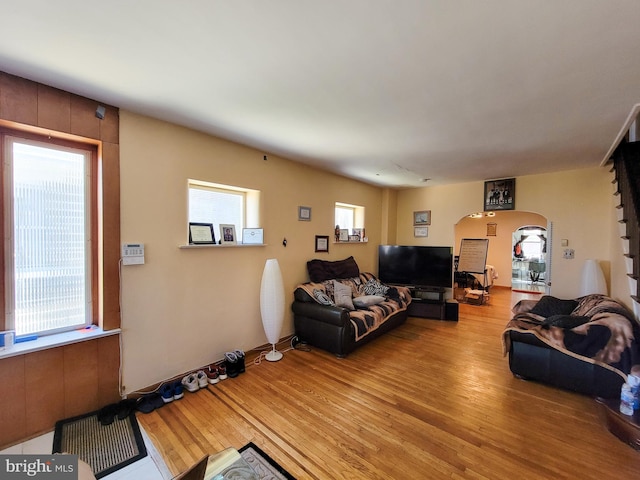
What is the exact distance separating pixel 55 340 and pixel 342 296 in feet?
9.69

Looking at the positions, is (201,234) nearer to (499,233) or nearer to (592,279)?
(592,279)

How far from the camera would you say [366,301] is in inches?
156

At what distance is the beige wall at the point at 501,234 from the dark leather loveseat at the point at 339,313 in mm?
4609

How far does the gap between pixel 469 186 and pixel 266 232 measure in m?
4.01

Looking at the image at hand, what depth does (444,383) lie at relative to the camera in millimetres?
2654

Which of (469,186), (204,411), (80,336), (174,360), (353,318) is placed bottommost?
(204,411)

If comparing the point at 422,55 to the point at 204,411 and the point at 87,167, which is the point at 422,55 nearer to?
the point at 87,167

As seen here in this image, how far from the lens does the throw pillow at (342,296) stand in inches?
148

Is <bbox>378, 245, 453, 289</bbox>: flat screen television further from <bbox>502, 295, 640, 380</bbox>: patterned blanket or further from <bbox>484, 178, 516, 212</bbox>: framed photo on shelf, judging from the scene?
<bbox>502, 295, 640, 380</bbox>: patterned blanket

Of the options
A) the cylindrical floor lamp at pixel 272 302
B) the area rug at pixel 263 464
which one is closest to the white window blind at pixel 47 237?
the cylindrical floor lamp at pixel 272 302

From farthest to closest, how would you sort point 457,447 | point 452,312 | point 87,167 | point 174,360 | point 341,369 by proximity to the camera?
point 452,312
point 341,369
point 174,360
point 87,167
point 457,447

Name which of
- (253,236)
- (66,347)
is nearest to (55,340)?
(66,347)

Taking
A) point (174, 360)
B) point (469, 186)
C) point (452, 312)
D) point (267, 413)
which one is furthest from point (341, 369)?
point (469, 186)

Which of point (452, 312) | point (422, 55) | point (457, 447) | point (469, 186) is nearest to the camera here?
point (422, 55)
